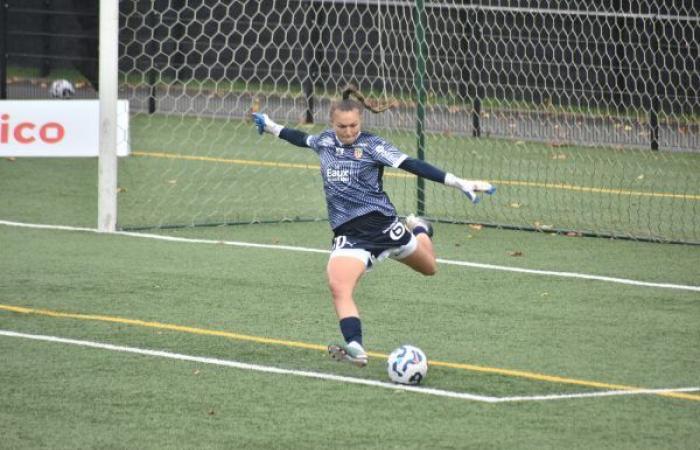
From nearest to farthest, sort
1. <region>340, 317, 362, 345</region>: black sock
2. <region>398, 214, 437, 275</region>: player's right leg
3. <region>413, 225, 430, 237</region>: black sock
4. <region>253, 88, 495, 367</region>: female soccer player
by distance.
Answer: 1. <region>340, 317, 362, 345</region>: black sock
2. <region>253, 88, 495, 367</region>: female soccer player
3. <region>398, 214, 437, 275</region>: player's right leg
4. <region>413, 225, 430, 237</region>: black sock

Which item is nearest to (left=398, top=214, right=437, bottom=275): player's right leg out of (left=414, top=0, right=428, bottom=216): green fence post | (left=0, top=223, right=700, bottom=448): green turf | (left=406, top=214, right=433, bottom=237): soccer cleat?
(left=406, top=214, right=433, bottom=237): soccer cleat

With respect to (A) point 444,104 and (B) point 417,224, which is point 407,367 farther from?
(A) point 444,104

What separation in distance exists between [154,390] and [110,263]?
3955 millimetres

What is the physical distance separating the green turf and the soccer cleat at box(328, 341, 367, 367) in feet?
0.51

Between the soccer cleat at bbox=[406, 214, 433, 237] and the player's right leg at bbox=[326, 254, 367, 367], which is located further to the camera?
the soccer cleat at bbox=[406, 214, 433, 237]

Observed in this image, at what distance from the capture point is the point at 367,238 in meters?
8.52

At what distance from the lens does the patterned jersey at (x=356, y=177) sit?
8.51 m

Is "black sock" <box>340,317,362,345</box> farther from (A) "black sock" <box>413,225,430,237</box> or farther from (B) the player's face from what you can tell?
(A) "black sock" <box>413,225,430,237</box>

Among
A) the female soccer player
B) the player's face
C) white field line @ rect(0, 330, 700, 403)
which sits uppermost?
the player's face

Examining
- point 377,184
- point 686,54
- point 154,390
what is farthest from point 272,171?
point 154,390

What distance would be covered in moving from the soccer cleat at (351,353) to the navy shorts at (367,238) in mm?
685

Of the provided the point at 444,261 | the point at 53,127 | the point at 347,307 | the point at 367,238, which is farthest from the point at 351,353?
the point at 53,127

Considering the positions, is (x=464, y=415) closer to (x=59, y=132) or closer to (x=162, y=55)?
(x=59, y=132)

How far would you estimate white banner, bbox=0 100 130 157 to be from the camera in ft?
42.3
